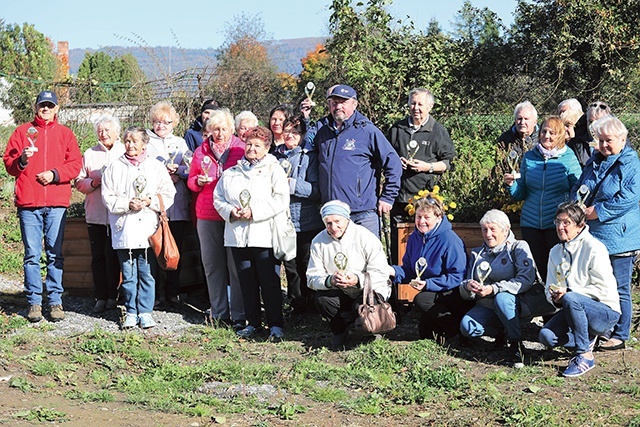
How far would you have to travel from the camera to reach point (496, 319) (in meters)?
6.70

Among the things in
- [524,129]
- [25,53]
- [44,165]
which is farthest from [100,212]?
[25,53]

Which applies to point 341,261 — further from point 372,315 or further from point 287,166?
point 287,166

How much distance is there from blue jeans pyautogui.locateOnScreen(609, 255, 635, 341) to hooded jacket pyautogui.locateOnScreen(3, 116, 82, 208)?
15.1ft

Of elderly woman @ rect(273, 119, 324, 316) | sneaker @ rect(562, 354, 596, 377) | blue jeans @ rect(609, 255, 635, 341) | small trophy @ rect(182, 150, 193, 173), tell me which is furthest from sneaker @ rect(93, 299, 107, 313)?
blue jeans @ rect(609, 255, 635, 341)

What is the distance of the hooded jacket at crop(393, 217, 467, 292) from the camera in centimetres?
696

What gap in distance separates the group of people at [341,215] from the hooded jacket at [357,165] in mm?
12

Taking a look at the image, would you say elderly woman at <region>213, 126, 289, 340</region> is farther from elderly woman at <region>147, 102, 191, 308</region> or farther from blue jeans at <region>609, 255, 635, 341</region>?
blue jeans at <region>609, 255, 635, 341</region>

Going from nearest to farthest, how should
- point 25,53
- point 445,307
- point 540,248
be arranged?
point 445,307, point 540,248, point 25,53

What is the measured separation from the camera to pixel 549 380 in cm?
602

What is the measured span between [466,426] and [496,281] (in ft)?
5.88

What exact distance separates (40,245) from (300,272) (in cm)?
228

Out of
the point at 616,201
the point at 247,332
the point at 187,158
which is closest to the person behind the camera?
the point at 616,201

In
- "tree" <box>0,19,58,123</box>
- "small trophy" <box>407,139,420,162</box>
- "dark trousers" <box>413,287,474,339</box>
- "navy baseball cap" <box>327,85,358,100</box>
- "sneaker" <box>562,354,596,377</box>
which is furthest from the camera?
"tree" <box>0,19,58,123</box>

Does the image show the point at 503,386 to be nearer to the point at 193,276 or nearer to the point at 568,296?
the point at 568,296
